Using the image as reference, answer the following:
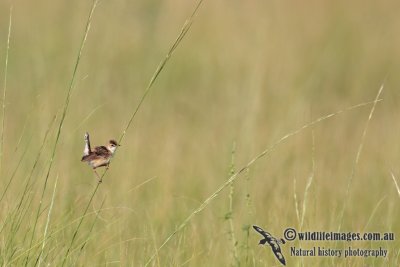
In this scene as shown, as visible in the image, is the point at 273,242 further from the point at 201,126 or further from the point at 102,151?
the point at 201,126

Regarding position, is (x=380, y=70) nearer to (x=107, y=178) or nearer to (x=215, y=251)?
(x=107, y=178)

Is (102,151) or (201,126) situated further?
(201,126)

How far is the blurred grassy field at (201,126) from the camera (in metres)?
3.52

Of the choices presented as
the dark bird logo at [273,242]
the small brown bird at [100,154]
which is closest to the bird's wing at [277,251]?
the dark bird logo at [273,242]

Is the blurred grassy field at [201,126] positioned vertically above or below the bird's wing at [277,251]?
above

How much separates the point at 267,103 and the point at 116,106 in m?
0.99

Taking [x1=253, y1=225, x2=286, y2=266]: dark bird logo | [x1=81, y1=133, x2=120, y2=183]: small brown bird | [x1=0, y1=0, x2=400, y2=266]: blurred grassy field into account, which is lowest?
[x1=81, y1=133, x2=120, y2=183]: small brown bird

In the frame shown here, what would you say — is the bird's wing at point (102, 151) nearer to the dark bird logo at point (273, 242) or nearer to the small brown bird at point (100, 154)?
the small brown bird at point (100, 154)

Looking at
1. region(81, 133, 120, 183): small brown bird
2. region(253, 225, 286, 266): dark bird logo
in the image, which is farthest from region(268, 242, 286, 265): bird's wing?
region(81, 133, 120, 183): small brown bird

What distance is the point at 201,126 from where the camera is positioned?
20.1 feet

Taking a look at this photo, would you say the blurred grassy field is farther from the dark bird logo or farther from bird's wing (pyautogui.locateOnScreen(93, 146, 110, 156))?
bird's wing (pyautogui.locateOnScreen(93, 146, 110, 156))

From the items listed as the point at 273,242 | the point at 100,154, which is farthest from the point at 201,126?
the point at 100,154

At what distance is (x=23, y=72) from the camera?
7.06 metres

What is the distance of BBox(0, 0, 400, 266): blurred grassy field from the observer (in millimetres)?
3520
